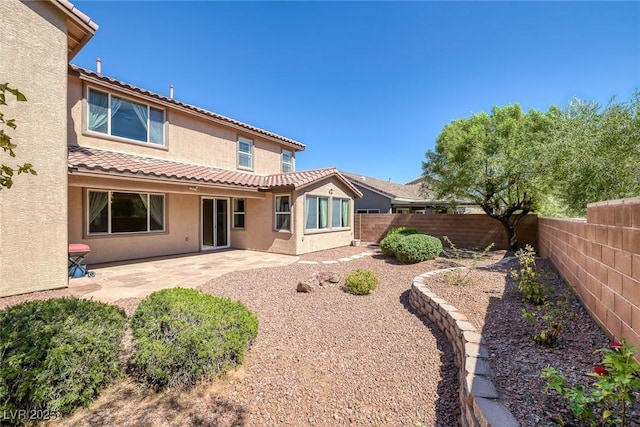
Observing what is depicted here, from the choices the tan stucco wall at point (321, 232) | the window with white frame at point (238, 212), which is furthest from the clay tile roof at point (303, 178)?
the window with white frame at point (238, 212)

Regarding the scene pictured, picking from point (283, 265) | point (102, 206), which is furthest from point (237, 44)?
point (283, 265)

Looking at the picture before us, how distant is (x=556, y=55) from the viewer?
9219 mm

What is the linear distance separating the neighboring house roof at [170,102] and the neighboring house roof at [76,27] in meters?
1.30

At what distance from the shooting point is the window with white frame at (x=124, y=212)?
32.7 feet

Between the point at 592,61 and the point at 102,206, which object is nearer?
the point at 592,61

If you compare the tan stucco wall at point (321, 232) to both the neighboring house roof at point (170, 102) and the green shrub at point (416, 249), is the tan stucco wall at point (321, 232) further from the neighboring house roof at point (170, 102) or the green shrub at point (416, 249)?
the neighboring house roof at point (170, 102)

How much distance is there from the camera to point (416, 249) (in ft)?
34.1

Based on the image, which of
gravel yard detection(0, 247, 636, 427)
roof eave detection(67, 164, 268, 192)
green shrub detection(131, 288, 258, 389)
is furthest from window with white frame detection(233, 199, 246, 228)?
green shrub detection(131, 288, 258, 389)

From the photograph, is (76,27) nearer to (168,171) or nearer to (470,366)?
(168,171)

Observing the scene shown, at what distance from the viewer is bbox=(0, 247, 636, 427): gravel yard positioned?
2926 millimetres

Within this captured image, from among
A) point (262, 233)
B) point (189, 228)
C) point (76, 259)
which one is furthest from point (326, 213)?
point (76, 259)

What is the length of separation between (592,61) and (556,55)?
1.08 meters

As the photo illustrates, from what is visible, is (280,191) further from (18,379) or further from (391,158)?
(391,158)

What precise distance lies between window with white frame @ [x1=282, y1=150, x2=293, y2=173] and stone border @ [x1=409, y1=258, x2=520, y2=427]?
13.7 metres
